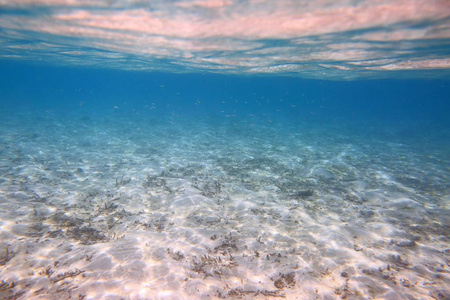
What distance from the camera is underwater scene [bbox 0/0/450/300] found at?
5.02 meters

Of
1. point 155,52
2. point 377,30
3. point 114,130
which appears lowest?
point 114,130

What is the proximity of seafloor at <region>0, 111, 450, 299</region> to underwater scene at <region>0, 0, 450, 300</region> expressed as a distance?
0.05 metres

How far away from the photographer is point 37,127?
79.0 feet

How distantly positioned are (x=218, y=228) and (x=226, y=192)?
9.99 feet

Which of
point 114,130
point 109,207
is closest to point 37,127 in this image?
point 114,130

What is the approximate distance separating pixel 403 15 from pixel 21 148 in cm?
2326

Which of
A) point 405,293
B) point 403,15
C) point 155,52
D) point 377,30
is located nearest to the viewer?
point 405,293

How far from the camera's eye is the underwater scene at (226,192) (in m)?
5.02

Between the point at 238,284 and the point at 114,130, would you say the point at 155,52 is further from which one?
the point at 238,284

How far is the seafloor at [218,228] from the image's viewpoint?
480cm

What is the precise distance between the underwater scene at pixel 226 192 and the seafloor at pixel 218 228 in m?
0.05

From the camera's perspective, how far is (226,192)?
33.2ft

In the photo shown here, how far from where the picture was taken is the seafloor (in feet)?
15.8

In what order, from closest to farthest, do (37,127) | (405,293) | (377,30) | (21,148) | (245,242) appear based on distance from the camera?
(405,293)
(245,242)
(377,30)
(21,148)
(37,127)
